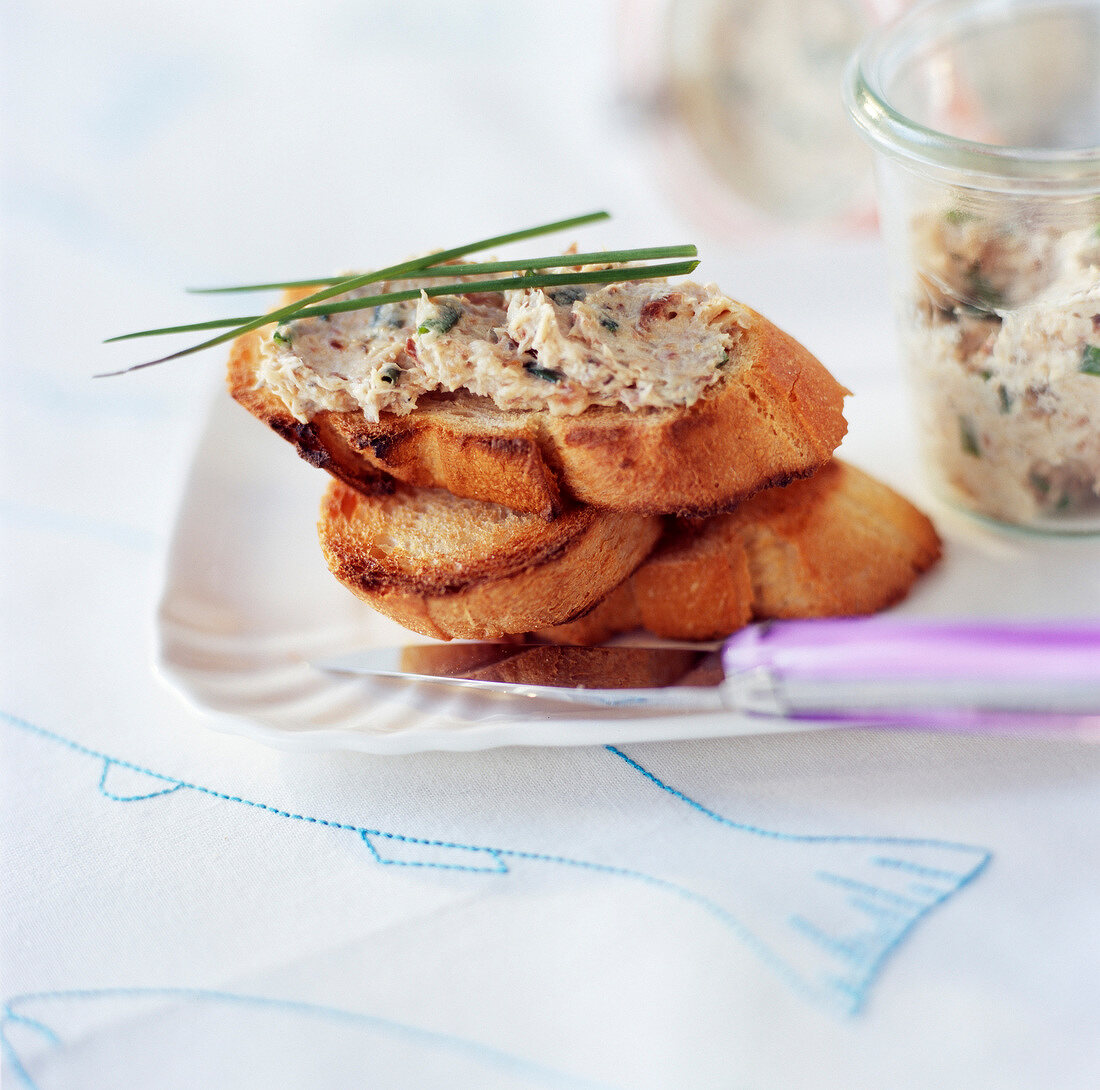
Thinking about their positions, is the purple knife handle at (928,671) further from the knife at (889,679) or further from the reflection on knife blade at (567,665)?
the reflection on knife blade at (567,665)

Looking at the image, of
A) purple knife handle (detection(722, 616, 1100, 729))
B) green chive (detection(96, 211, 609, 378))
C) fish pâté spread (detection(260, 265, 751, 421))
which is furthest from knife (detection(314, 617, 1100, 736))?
green chive (detection(96, 211, 609, 378))

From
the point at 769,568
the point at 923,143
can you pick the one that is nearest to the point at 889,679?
the point at 769,568

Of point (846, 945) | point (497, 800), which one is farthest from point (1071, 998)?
point (497, 800)

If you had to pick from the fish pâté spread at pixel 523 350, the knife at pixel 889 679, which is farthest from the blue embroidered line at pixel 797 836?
the fish pâté spread at pixel 523 350

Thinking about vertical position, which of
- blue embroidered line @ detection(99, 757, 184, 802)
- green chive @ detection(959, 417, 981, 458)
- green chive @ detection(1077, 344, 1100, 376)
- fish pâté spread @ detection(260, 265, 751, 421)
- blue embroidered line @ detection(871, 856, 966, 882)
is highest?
fish pâté spread @ detection(260, 265, 751, 421)

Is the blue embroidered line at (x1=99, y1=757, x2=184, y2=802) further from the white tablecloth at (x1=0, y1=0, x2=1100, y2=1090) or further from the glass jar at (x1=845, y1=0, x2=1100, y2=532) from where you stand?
the glass jar at (x1=845, y1=0, x2=1100, y2=532)

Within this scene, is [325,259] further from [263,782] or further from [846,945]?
[846,945]

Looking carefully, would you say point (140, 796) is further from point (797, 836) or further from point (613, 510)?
point (797, 836)
